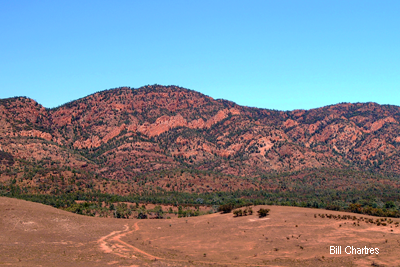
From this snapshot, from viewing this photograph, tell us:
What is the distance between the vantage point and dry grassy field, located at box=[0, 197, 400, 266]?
3947 centimetres

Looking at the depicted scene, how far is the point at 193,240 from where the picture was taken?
2135 inches

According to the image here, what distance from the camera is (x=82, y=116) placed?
646 ft

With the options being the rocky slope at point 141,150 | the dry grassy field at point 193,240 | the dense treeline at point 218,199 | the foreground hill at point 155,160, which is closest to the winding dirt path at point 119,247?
the dry grassy field at point 193,240

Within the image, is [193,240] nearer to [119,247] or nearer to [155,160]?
[119,247]

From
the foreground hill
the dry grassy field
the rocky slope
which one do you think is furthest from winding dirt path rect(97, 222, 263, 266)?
the rocky slope

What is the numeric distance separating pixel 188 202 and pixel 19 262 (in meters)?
80.2

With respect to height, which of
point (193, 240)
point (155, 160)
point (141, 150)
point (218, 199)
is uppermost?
point (141, 150)

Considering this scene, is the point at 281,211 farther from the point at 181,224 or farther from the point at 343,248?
the point at 343,248

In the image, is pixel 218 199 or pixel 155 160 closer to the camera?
pixel 218 199

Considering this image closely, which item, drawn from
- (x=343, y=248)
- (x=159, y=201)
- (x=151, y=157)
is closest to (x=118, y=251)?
(x=343, y=248)

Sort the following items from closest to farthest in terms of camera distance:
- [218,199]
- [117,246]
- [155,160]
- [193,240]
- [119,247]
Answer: [119,247] < [117,246] < [193,240] < [218,199] < [155,160]

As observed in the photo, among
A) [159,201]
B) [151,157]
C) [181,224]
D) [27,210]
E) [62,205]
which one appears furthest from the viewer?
[151,157]

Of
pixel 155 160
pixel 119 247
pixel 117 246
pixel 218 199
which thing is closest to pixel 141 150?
pixel 155 160

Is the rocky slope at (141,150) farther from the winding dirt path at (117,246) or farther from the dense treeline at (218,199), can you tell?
the winding dirt path at (117,246)
